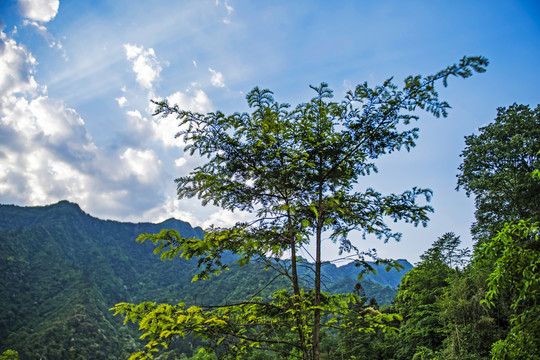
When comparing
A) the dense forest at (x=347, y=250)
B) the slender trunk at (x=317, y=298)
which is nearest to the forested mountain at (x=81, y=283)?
the dense forest at (x=347, y=250)

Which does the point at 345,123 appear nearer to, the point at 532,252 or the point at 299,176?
the point at 299,176

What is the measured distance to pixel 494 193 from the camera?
1789 cm

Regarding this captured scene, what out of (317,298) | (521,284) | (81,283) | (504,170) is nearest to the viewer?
(521,284)

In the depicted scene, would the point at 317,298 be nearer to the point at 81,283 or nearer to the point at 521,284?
the point at 521,284

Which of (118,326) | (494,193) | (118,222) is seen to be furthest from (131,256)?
(494,193)

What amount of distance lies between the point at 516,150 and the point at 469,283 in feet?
31.1

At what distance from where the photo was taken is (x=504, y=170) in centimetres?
1739

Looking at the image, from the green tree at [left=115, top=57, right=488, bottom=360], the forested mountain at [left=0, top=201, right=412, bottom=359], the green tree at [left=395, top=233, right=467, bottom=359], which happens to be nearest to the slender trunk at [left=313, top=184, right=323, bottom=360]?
the green tree at [left=115, top=57, right=488, bottom=360]

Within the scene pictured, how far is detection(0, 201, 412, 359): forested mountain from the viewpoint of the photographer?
7038 centimetres

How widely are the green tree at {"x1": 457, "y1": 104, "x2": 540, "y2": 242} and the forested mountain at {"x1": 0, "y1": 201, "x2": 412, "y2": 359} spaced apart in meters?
13.4

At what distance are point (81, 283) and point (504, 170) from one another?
129 meters

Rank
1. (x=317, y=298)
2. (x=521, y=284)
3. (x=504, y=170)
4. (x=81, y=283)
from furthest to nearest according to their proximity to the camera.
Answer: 1. (x=81, y=283)
2. (x=504, y=170)
3. (x=317, y=298)
4. (x=521, y=284)

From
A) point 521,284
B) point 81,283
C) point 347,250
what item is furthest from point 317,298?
point 81,283

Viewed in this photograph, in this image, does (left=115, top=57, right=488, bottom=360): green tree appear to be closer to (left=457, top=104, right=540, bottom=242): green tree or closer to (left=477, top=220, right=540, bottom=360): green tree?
(left=477, top=220, right=540, bottom=360): green tree
